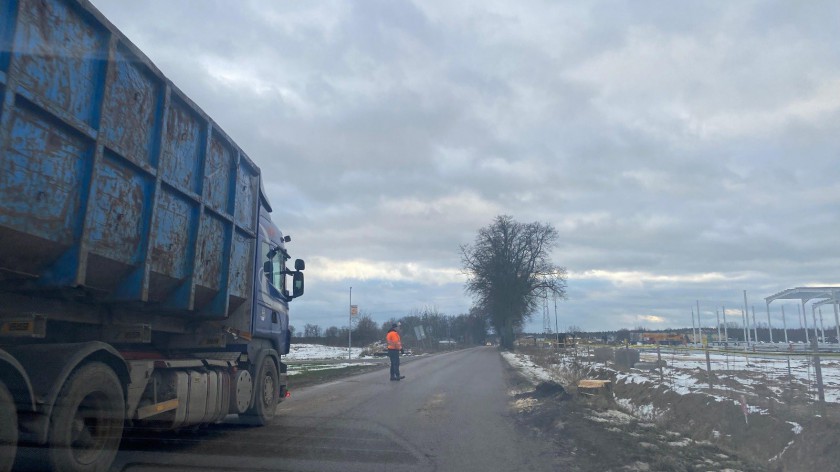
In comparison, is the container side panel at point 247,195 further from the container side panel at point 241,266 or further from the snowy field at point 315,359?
the snowy field at point 315,359

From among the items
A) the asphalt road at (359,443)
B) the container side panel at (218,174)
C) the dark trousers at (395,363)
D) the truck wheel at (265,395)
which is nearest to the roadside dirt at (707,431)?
the asphalt road at (359,443)

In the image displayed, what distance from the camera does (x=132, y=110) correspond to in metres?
6.55

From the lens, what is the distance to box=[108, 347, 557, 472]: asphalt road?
7.49 m

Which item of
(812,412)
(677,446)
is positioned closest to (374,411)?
Answer: (677,446)

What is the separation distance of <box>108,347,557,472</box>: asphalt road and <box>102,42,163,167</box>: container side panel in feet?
10.6

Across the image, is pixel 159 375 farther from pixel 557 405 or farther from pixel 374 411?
pixel 557 405

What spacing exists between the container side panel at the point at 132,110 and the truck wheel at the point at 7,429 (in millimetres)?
2306

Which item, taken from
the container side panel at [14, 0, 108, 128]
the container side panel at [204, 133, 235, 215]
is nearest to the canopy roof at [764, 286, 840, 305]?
the container side panel at [204, 133, 235, 215]

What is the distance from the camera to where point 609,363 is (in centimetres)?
2769

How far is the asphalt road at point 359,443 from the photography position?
24.6 ft

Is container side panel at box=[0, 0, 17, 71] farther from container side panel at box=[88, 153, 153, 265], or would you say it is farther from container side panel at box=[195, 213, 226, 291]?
container side panel at box=[195, 213, 226, 291]

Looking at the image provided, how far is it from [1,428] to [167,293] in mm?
3001

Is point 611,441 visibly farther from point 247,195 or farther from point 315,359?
point 315,359

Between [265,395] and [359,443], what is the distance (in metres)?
2.53
